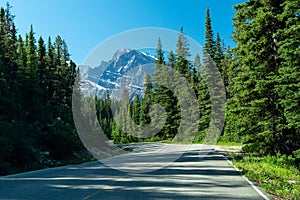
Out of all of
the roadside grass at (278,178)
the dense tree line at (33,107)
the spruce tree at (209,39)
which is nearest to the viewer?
the roadside grass at (278,178)

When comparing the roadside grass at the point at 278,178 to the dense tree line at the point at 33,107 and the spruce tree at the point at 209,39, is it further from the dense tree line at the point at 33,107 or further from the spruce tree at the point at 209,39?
the spruce tree at the point at 209,39

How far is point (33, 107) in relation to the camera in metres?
37.2

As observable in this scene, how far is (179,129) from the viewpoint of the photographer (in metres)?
57.6

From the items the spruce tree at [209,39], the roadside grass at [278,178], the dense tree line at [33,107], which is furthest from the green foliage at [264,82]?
the spruce tree at [209,39]

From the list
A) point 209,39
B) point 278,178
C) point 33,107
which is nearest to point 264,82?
point 278,178

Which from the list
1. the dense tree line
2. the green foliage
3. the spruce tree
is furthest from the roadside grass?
the spruce tree

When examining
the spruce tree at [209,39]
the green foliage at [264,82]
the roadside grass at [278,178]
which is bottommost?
the roadside grass at [278,178]

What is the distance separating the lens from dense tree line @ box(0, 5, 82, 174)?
61.0 ft

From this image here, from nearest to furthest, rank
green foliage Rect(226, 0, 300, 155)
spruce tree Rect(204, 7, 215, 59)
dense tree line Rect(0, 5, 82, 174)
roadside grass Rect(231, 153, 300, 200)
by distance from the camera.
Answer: roadside grass Rect(231, 153, 300, 200)
green foliage Rect(226, 0, 300, 155)
dense tree line Rect(0, 5, 82, 174)
spruce tree Rect(204, 7, 215, 59)

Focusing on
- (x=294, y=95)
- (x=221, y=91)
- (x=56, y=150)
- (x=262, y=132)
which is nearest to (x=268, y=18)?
(x=294, y=95)

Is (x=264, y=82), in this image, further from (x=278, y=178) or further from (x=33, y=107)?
(x=33, y=107)

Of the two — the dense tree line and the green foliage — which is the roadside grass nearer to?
the green foliage

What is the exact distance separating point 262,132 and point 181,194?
10646 mm

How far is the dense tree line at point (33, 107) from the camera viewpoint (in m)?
18.6
